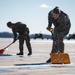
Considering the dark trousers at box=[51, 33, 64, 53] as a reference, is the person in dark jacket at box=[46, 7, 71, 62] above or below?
above

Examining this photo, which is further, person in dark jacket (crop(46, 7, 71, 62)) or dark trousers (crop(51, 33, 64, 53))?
dark trousers (crop(51, 33, 64, 53))

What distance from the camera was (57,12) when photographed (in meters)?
10.9

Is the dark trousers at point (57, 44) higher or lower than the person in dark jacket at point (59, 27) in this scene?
lower

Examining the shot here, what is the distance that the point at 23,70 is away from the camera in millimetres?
9047

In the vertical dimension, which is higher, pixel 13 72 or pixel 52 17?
pixel 52 17

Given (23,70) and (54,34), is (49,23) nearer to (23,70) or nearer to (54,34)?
(54,34)

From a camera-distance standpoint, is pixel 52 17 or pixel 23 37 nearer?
pixel 52 17

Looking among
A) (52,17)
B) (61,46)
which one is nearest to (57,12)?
(52,17)

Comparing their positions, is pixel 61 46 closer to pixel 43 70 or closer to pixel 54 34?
pixel 54 34

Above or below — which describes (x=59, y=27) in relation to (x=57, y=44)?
above

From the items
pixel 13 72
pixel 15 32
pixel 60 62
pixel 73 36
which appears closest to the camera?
pixel 13 72

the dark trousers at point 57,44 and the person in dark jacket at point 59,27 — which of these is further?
the dark trousers at point 57,44

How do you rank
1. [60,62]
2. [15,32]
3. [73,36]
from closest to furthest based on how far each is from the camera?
[60,62] < [15,32] < [73,36]

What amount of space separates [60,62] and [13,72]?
96.9 inches
